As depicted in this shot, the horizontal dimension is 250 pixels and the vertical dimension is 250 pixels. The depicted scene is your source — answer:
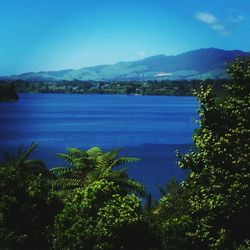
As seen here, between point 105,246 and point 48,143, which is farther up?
point 105,246

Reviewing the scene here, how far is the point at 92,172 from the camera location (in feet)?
96.7

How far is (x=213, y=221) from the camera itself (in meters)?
19.7

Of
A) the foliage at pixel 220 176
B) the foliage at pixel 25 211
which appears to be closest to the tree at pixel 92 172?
the foliage at pixel 25 211

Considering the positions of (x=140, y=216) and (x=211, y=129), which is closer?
(x=140, y=216)

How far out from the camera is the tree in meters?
28.9

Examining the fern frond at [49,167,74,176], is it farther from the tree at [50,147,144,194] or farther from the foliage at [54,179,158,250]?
the foliage at [54,179,158,250]

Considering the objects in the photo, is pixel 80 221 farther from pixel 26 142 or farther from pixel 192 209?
pixel 26 142

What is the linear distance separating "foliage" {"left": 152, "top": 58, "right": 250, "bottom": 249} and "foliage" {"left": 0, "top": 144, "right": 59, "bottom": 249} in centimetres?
391

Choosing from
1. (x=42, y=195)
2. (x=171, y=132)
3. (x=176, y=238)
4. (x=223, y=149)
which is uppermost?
(x=223, y=149)

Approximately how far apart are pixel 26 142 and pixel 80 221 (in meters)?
98.1

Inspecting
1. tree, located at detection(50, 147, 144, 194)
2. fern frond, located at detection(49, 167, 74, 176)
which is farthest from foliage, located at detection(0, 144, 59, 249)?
fern frond, located at detection(49, 167, 74, 176)

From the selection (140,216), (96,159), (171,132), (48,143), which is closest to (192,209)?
(140,216)

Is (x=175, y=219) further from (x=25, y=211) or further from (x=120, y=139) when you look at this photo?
(x=120, y=139)

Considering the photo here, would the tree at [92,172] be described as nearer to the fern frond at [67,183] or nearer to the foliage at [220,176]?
the fern frond at [67,183]
